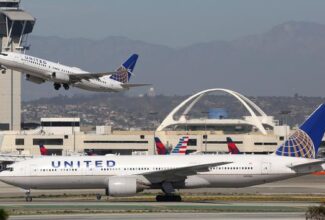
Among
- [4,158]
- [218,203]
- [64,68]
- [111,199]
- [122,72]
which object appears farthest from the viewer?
[4,158]

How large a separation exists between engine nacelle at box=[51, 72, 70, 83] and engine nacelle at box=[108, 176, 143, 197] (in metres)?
25.8

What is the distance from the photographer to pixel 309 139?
81.0 m

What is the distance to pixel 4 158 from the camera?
151 meters

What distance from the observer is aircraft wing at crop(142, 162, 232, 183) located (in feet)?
253

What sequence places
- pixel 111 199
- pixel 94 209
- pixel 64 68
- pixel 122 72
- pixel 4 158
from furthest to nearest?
pixel 4 158
pixel 122 72
pixel 64 68
pixel 111 199
pixel 94 209

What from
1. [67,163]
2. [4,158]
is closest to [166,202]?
[67,163]

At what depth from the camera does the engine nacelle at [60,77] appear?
101375mm

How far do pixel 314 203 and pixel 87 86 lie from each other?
120 ft

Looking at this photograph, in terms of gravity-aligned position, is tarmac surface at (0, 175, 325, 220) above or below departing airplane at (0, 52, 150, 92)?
below

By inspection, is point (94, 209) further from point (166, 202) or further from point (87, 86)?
point (87, 86)

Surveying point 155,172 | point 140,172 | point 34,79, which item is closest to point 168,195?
point 155,172

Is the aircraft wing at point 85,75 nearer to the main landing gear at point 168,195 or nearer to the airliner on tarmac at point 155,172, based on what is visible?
the airliner on tarmac at point 155,172

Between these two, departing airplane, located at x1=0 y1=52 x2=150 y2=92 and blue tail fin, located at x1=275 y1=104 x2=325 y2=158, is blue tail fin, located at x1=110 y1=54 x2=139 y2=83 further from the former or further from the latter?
blue tail fin, located at x1=275 y1=104 x2=325 y2=158

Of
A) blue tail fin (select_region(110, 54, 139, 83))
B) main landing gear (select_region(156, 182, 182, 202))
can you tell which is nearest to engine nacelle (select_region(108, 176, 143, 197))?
main landing gear (select_region(156, 182, 182, 202))
